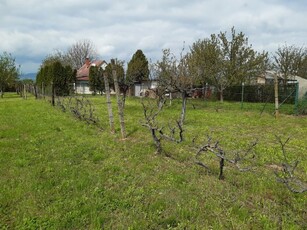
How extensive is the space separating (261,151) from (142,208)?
3710 millimetres

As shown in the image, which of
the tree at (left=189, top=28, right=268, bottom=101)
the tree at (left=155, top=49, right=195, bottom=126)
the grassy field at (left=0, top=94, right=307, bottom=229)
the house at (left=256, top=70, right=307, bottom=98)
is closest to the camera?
the grassy field at (left=0, top=94, right=307, bottom=229)

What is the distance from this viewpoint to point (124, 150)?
225 inches

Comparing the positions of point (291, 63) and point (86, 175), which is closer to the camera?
point (86, 175)

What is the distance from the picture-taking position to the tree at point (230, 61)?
21.3m

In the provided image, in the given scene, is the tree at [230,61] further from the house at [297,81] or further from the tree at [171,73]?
the tree at [171,73]

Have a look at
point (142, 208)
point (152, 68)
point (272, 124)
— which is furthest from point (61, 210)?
point (152, 68)

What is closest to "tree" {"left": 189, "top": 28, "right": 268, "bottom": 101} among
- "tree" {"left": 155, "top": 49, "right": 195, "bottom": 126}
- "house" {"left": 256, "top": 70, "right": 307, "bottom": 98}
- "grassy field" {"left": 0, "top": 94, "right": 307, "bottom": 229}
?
"house" {"left": 256, "top": 70, "right": 307, "bottom": 98}

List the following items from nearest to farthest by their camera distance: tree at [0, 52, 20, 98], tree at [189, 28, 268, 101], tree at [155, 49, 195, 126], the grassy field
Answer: the grassy field
tree at [155, 49, 195, 126]
tree at [189, 28, 268, 101]
tree at [0, 52, 20, 98]

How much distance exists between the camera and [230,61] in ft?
70.8

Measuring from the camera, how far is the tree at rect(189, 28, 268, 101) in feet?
69.9

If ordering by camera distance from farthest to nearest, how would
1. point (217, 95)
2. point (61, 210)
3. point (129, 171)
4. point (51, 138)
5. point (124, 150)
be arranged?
point (217, 95), point (51, 138), point (124, 150), point (129, 171), point (61, 210)

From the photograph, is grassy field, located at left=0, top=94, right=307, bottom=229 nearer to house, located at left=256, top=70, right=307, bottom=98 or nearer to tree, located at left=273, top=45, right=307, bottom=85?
house, located at left=256, top=70, right=307, bottom=98

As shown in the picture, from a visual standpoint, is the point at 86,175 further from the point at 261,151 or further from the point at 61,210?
the point at 261,151

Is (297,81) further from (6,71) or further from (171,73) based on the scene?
(6,71)
